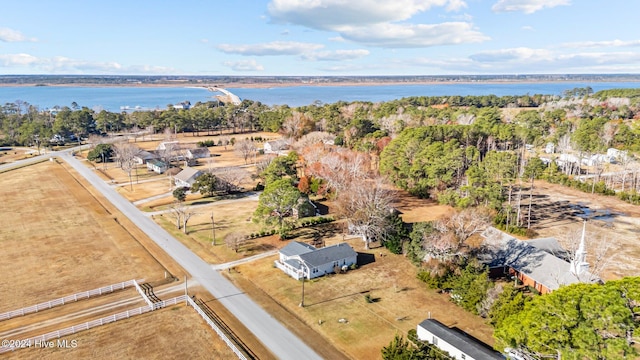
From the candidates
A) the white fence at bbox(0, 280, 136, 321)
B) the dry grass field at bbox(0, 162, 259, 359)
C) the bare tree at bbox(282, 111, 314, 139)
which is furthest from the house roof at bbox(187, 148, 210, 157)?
the white fence at bbox(0, 280, 136, 321)

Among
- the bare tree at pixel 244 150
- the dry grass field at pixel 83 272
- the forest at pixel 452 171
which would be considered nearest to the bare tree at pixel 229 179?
the forest at pixel 452 171

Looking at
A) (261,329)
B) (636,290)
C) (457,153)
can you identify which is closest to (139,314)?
(261,329)

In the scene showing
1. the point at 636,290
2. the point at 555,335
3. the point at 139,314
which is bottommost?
the point at 139,314

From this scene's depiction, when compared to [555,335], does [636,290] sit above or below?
above

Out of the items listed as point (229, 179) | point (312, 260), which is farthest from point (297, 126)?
point (312, 260)

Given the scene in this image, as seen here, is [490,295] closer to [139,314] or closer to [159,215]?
[139,314]

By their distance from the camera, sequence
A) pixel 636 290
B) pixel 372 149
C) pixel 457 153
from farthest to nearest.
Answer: pixel 372 149 → pixel 457 153 → pixel 636 290

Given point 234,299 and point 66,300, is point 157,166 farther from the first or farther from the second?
point 234,299
